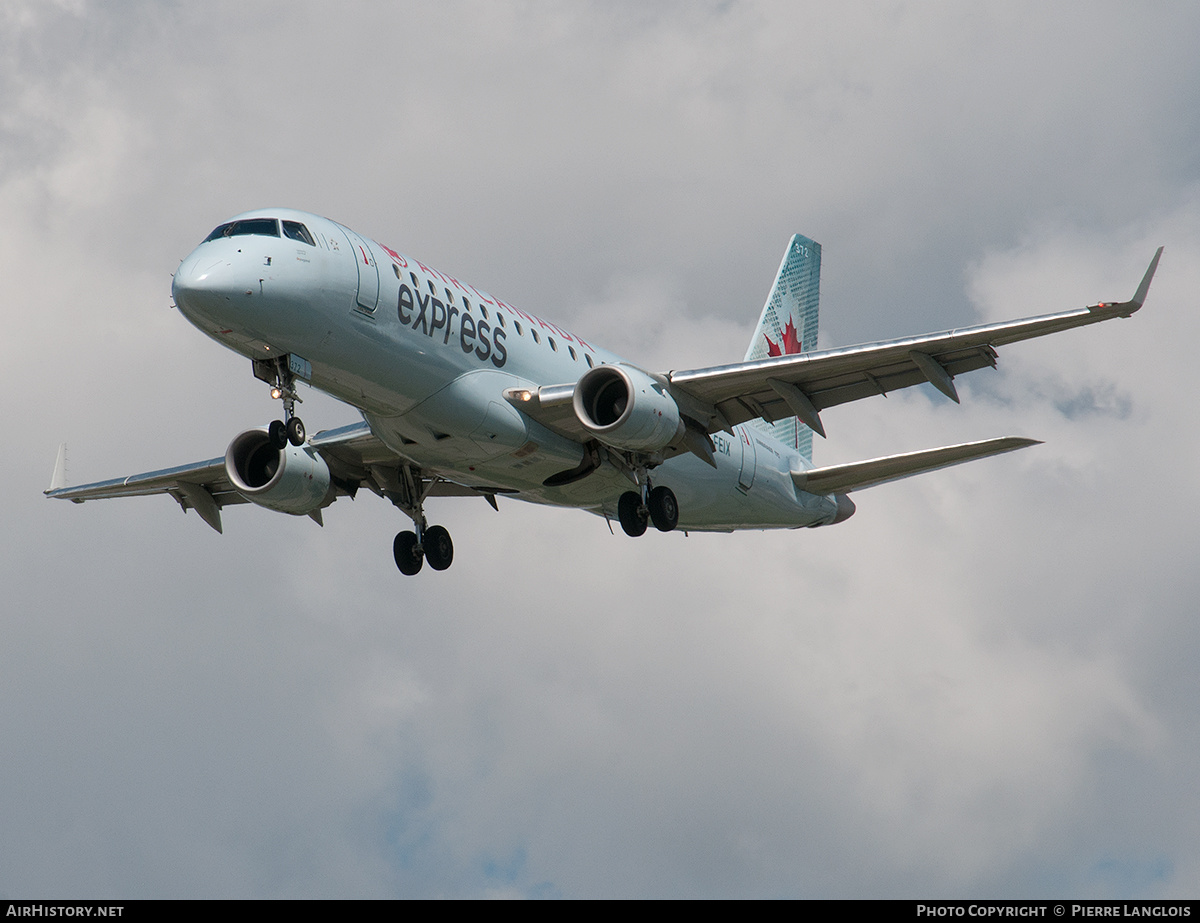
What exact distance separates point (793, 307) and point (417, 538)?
16293 millimetres

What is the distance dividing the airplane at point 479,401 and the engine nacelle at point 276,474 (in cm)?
4

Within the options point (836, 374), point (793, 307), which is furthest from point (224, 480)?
point (793, 307)

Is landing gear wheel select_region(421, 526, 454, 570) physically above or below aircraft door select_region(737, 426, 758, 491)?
below

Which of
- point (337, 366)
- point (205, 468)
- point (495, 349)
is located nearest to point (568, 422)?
point (495, 349)

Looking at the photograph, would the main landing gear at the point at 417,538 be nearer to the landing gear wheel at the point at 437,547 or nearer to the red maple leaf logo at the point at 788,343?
the landing gear wheel at the point at 437,547

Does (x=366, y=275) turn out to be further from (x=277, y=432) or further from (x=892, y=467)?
(x=892, y=467)

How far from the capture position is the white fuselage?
26094mm

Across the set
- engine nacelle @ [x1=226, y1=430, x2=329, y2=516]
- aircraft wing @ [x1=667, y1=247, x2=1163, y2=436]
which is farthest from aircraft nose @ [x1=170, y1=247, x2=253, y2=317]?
aircraft wing @ [x1=667, y1=247, x2=1163, y2=436]

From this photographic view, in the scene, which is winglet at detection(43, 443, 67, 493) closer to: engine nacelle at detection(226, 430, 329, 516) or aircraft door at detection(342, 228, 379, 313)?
engine nacelle at detection(226, 430, 329, 516)

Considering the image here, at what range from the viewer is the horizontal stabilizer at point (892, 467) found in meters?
32.2

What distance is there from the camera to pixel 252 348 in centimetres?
2684

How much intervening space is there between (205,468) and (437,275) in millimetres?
9512

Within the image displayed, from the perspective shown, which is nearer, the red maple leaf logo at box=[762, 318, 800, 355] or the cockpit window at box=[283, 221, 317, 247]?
the cockpit window at box=[283, 221, 317, 247]

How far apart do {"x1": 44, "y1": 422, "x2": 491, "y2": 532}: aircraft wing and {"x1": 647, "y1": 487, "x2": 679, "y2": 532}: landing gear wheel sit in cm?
481
